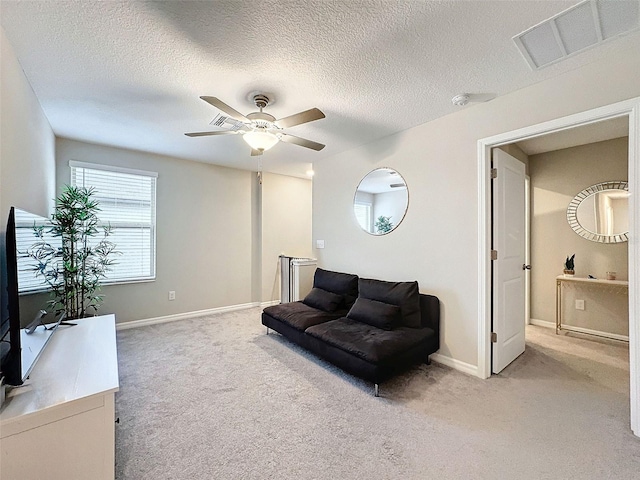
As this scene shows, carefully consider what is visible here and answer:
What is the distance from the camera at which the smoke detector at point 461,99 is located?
7.84 ft

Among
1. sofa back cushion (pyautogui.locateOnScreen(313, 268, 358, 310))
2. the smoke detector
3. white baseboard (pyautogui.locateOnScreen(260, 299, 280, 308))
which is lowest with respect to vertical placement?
white baseboard (pyautogui.locateOnScreen(260, 299, 280, 308))

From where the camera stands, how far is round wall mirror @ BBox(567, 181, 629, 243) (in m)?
3.45

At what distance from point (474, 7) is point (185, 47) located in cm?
173

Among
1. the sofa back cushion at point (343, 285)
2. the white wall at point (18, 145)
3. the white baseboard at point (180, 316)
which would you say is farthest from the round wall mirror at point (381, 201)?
the white wall at point (18, 145)

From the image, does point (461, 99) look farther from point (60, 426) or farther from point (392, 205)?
point (60, 426)

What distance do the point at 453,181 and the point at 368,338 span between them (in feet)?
5.78

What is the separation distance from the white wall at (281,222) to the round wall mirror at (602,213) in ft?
14.0

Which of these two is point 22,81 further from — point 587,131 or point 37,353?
point 587,131

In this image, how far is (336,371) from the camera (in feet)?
8.75

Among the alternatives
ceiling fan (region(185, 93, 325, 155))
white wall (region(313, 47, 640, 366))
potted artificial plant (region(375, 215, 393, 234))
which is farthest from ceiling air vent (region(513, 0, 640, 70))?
potted artificial plant (region(375, 215, 393, 234))

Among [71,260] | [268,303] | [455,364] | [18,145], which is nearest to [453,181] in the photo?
[455,364]

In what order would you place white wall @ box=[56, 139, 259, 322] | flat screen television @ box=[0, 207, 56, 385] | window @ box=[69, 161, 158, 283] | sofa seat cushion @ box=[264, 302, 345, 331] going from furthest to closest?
white wall @ box=[56, 139, 259, 322]
window @ box=[69, 161, 158, 283]
sofa seat cushion @ box=[264, 302, 345, 331]
flat screen television @ box=[0, 207, 56, 385]

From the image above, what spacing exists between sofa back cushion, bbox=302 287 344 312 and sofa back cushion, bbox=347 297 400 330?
1.17 ft

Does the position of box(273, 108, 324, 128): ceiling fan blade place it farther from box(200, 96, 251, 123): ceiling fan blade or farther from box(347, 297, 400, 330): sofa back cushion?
box(347, 297, 400, 330): sofa back cushion
